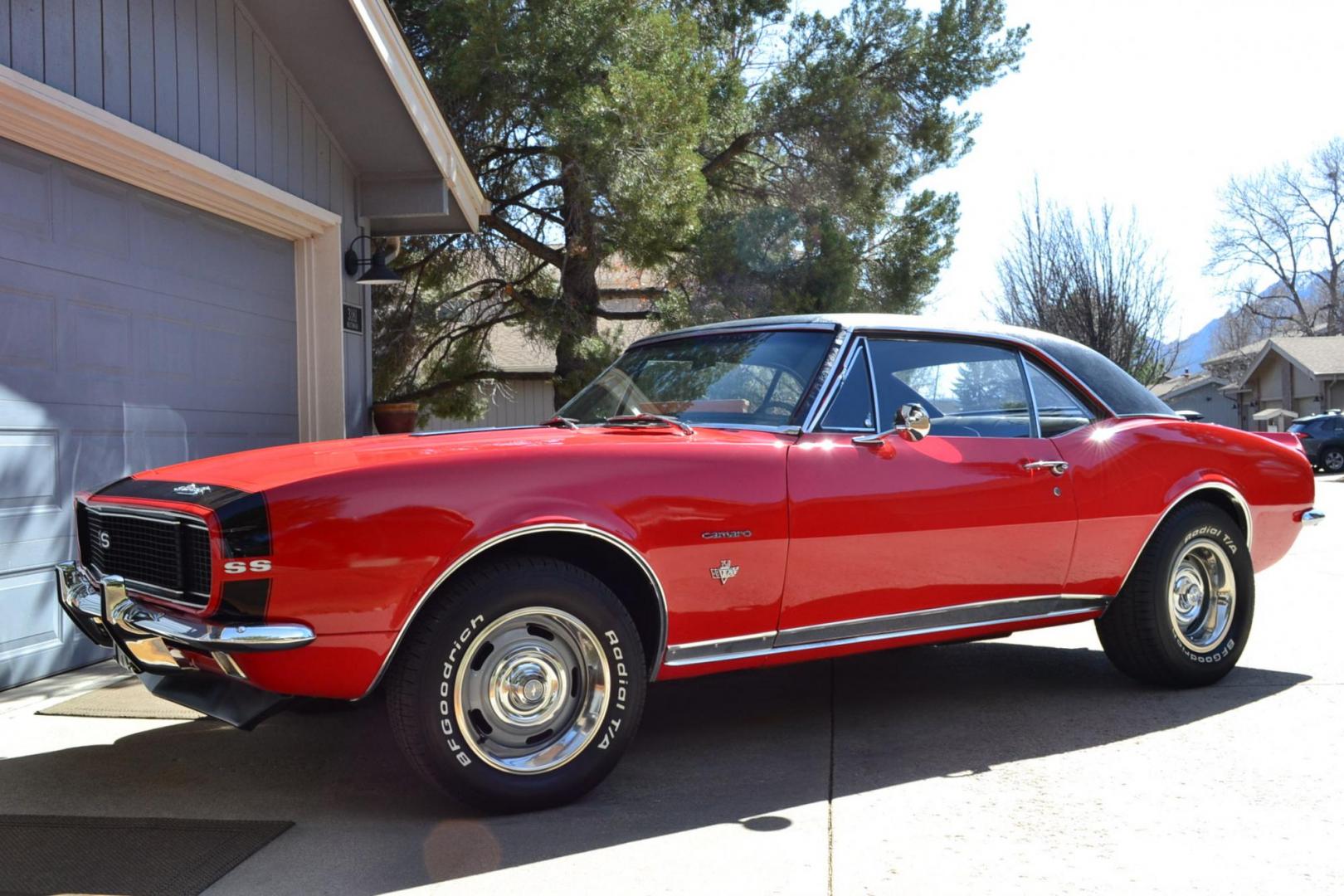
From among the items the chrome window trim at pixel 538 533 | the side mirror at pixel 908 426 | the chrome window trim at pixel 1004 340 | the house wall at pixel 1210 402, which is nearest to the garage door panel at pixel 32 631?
the chrome window trim at pixel 538 533

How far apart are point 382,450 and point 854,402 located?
69.1 inches

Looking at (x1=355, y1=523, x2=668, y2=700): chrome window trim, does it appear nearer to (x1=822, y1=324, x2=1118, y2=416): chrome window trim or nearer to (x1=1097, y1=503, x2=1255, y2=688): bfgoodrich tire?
(x1=822, y1=324, x2=1118, y2=416): chrome window trim

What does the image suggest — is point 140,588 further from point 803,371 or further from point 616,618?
point 803,371

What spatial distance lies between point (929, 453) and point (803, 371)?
563 millimetres

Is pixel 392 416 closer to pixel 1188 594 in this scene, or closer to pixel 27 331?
pixel 27 331

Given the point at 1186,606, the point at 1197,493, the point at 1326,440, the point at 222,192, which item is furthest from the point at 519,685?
the point at 1326,440

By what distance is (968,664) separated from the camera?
19.5ft

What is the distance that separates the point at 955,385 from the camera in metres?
4.86

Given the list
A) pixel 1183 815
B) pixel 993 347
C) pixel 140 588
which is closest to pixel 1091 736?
pixel 1183 815

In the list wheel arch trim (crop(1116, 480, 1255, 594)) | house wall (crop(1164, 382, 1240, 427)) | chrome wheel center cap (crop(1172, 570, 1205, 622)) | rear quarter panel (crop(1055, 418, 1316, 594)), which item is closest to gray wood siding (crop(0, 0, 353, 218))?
rear quarter panel (crop(1055, 418, 1316, 594))

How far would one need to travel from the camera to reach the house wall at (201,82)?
570cm

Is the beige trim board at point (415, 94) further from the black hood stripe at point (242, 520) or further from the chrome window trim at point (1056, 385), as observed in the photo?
the black hood stripe at point (242, 520)

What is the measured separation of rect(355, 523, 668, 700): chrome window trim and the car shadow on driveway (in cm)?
46

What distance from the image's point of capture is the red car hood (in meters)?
3.50
